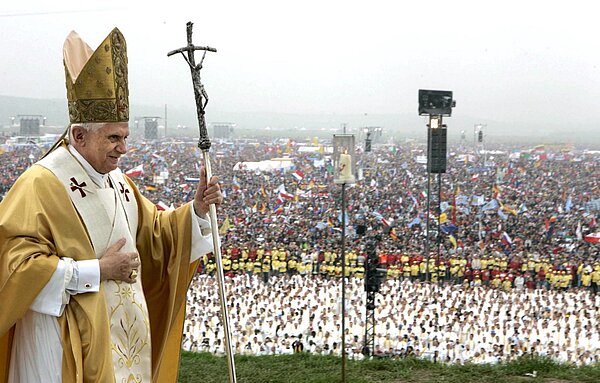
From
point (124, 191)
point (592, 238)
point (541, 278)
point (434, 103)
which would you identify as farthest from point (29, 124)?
point (124, 191)

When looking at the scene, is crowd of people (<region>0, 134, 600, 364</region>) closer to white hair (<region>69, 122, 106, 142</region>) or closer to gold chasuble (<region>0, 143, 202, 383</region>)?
gold chasuble (<region>0, 143, 202, 383</region>)

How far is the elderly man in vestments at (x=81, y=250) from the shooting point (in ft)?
6.93

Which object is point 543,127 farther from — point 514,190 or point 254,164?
point 254,164

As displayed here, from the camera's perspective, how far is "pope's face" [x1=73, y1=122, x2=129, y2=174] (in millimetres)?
2279

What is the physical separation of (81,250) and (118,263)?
12 centimetres

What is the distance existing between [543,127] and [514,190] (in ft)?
41.1

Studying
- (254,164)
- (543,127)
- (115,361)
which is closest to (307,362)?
(115,361)

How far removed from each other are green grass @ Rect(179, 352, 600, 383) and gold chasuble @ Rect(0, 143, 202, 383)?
2.60 metres

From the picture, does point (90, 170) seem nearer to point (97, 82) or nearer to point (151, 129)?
point (97, 82)

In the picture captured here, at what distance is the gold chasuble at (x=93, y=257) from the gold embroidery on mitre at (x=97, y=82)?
0.17 meters

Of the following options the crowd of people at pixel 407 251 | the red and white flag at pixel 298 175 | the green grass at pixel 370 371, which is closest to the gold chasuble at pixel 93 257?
the green grass at pixel 370 371

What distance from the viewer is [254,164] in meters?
42.6

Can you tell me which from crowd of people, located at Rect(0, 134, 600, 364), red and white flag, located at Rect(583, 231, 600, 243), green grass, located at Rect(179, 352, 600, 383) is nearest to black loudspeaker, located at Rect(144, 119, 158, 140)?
crowd of people, located at Rect(0, 134, 600, 364)

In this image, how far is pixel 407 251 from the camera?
20.2 m
